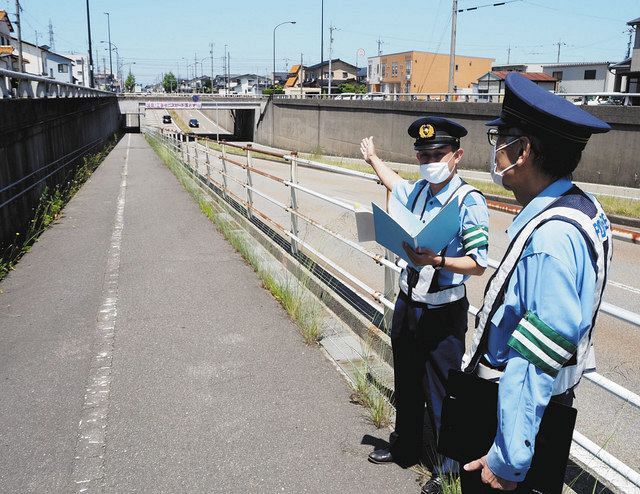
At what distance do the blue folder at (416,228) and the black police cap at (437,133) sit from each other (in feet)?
1.61

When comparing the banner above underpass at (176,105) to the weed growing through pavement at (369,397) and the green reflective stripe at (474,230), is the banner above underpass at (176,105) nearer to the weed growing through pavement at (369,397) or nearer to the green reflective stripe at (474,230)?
the weed growing through pavement at (369,397)

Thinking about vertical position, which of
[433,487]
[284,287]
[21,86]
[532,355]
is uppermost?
[21,86]

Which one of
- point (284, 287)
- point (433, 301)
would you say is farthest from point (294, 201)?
point (433, 301)

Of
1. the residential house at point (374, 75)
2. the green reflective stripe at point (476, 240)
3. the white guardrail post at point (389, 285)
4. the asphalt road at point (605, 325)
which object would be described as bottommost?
the asphalt road at point (605, 325)

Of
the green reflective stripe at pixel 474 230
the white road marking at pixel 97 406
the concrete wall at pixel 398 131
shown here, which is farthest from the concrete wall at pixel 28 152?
the concrete wall at pixel 398 131

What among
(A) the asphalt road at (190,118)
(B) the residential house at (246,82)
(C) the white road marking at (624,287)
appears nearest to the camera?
(C) the white road marking at (624,287)

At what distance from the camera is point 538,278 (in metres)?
1.67

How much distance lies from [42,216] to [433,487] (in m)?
9.54

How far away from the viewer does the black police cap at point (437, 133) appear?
9.68ft

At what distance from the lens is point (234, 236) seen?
8.76m

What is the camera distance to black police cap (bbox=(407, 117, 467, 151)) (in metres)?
2.95

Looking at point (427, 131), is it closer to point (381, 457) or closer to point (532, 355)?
point (532, 355)

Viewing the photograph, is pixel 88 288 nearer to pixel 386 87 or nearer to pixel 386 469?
pixel 386 469

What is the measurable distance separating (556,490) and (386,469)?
1517mm
